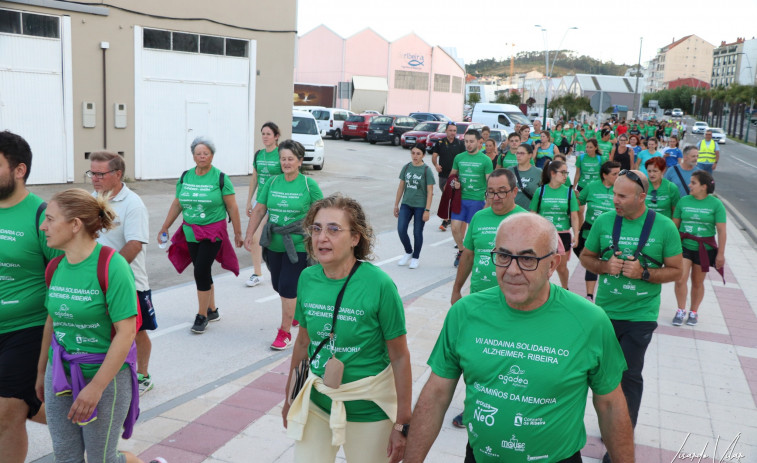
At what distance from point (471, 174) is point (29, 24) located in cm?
1139

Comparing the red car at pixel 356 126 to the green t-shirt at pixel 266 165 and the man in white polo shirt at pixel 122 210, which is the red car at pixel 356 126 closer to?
the green t-shirt at pixel 266 165

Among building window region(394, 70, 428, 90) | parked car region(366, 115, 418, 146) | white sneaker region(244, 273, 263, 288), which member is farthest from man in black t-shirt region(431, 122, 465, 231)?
building window region(394, 70, 428, 90)

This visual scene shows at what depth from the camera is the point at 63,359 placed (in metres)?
3.23

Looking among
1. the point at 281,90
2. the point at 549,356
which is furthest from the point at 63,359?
the point at 281,90

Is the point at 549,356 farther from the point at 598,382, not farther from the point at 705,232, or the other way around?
the point at 705,232

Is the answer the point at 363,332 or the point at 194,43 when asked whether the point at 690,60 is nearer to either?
the point at 194,43

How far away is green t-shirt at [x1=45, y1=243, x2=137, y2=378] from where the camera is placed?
3.17 m

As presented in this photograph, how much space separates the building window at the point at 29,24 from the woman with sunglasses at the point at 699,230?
46.5ft

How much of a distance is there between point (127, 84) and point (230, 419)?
1438cm

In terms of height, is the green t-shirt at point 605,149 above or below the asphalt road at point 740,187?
above

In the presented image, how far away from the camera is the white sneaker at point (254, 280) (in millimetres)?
8867

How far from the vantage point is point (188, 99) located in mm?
19016

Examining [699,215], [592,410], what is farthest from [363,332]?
[699,215]

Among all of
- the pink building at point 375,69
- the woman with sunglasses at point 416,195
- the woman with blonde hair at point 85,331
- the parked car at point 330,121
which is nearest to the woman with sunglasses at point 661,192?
the woman with sunglasses at point 416,195
